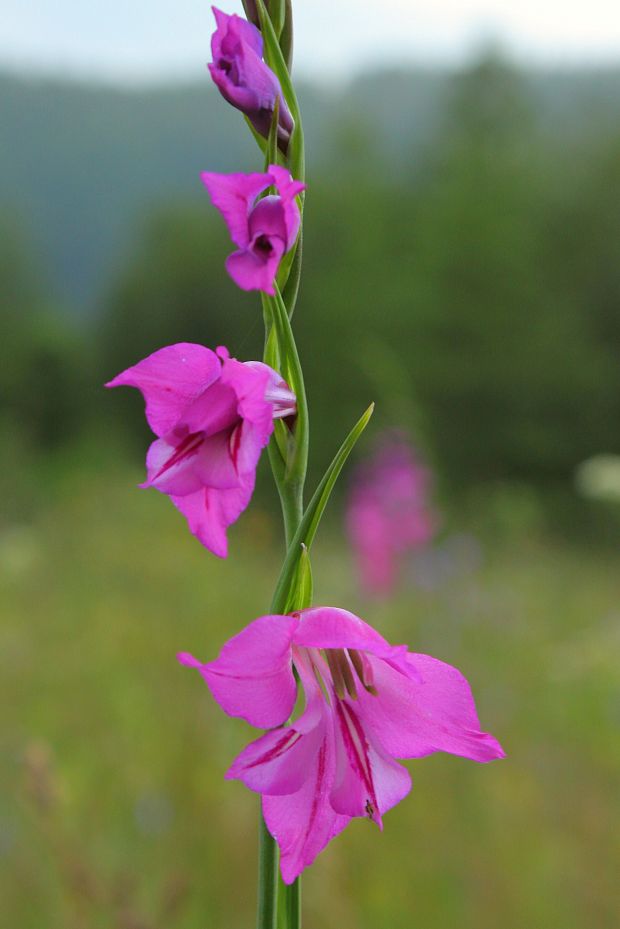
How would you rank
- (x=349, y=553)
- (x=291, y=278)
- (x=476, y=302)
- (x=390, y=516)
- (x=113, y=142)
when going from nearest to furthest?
(x=291, y=278) < (x=390, y=516) < (x=349, y=553) < (x=476, y=302) < (x=113, y=142)

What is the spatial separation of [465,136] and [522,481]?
26.1 feet

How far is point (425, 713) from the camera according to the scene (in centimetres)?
57

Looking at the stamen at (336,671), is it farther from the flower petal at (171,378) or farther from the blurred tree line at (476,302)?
the blurred tree line at (476,302)

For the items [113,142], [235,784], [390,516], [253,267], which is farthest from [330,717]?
[113,142]

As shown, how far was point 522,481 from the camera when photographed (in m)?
15.0

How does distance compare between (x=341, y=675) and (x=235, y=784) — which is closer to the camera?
(x=341, y=675)

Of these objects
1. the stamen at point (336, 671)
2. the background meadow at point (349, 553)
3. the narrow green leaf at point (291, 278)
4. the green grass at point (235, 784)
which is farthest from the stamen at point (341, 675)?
the green grass at point (235, 784)

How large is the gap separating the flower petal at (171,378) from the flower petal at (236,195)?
74 mm

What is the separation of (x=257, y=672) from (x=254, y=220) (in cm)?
27

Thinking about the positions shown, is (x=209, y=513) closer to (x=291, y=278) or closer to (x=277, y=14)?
(x=291, y=278)

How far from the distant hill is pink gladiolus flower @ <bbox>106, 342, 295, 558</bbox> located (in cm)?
3060

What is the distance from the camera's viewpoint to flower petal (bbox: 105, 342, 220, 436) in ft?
1.89

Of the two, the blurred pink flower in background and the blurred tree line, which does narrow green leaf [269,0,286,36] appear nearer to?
the blurred pink flower in background

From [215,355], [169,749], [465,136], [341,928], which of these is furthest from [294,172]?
[465,136]
